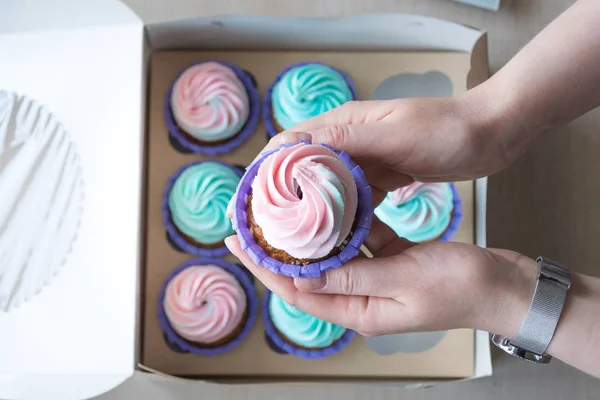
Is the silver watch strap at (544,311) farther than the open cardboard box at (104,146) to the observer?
No

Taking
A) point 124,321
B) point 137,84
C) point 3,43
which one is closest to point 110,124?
point 137,84

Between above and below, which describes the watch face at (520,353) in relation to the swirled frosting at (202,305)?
below

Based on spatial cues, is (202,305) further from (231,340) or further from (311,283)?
(311,283)

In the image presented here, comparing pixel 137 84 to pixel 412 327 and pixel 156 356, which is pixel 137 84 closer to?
pixel 156 356

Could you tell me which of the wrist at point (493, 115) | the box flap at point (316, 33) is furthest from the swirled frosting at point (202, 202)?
the wrist at point (493, 115)

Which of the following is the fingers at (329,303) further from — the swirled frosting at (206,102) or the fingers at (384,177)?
the swirled frosting at (206,102)

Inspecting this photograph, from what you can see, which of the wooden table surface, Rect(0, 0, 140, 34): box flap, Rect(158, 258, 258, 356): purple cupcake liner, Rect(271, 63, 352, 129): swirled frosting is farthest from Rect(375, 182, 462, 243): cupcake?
Rect(0, 0, 140, 34): box flap
